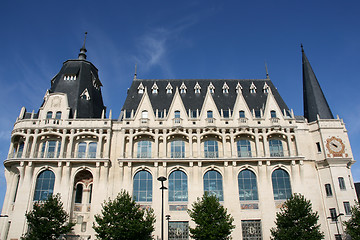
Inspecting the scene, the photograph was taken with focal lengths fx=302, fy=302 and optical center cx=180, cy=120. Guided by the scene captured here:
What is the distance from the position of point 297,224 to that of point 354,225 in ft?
20.3

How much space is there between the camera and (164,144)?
39.5 metres

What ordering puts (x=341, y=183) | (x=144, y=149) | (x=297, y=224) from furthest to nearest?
(x=144, y=149)
(x=341, y=183)
(x=297, y=224)

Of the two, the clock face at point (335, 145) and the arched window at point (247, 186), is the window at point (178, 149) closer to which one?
the arched window at point (247, 186)

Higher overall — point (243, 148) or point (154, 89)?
point (154, 89)

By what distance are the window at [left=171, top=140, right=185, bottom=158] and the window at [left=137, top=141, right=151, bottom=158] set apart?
10.4ft

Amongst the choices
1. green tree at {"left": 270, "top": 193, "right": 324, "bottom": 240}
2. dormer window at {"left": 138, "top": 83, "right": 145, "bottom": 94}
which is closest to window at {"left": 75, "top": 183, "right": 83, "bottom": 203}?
dormer window at {"left": 138, "top": 83, "right": 145, "bottom": 94}

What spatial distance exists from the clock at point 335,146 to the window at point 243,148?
10.1 metres

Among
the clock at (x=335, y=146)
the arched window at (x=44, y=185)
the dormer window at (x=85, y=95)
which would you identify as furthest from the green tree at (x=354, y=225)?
the dormer window at (x=85, y=95)

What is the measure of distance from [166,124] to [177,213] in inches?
464

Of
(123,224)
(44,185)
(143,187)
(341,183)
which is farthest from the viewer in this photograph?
(143,187)

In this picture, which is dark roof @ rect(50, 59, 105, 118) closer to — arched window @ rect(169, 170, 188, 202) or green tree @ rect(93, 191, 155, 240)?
arched window @ rect(169, 170, 188, 202)

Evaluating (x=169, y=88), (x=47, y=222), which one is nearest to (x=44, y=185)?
(x=47, y=222)

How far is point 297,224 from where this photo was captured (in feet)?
105

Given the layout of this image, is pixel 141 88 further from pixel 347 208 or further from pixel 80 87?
pixel 347 208
